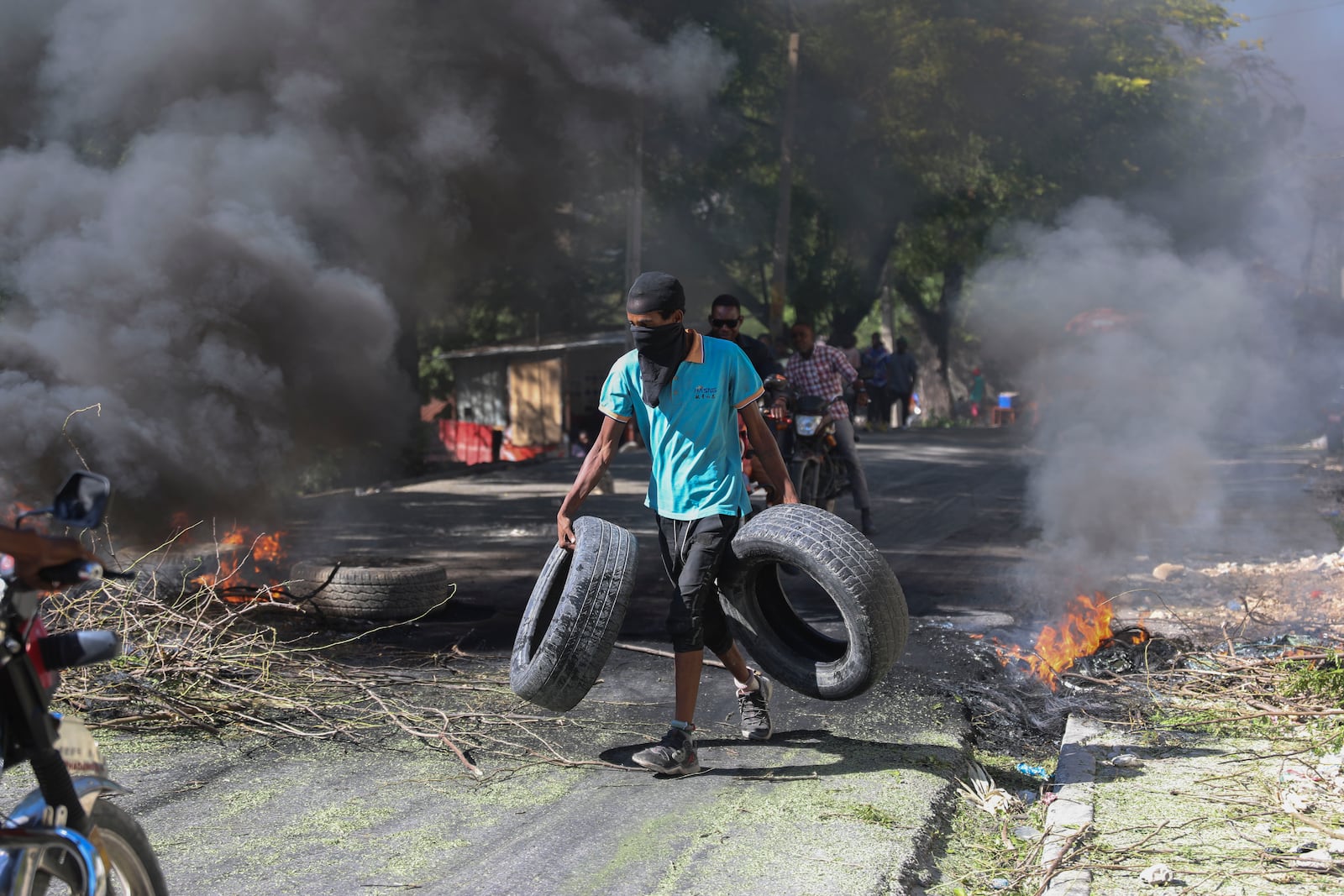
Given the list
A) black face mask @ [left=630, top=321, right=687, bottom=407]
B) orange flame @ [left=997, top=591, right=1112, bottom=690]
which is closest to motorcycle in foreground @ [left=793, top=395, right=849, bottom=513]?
orange flame @ [left=997, top=591, right=1112, bottom=690]

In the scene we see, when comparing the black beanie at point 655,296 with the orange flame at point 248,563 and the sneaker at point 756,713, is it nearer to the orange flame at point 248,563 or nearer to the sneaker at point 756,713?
the sneaker at point 756,713

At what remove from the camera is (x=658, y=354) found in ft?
14.3

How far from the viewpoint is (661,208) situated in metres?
23.4

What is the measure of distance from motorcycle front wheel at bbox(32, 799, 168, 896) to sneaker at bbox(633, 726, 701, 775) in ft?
6.17

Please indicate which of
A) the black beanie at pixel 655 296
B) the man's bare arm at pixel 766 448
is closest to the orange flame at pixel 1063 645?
the man's bare arm at pixel 766 448

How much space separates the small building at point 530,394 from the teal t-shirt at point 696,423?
59.3 ft

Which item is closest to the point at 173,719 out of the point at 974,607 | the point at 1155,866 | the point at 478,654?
the point at 478,654

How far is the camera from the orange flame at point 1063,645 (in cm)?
584

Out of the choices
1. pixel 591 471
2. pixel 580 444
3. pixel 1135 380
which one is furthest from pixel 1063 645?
pixel 580 444

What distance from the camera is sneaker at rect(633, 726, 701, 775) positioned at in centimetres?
419

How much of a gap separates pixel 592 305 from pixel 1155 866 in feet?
85.0

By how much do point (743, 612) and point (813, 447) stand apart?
4.54m

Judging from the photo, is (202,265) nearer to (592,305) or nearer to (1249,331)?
(1249,331)

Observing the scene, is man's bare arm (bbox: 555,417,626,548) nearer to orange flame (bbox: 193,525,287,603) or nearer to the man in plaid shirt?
orange flame (bbox: 193,525,287,603)
